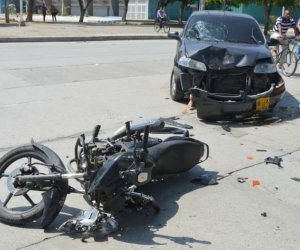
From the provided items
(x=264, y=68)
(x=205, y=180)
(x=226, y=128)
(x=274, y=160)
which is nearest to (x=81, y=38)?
(x=264, y=68)

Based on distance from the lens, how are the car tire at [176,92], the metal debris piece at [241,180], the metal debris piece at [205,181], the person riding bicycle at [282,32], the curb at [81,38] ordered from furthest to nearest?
the curb at [81,38] < the person riding bicycle at [282,32] < the car tire at [176,92] < the metal debris piece at [241,180] < the metal debris piece at [205,181]

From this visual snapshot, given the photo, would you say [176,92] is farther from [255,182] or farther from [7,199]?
[7,199]

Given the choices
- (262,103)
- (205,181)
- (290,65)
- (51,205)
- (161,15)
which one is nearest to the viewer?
(51,205)

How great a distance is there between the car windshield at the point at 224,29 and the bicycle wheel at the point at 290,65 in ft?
12.1

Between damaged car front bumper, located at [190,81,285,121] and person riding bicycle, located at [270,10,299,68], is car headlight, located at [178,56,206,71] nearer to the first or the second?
damaged car front bumper, located at [190,81,285,121]

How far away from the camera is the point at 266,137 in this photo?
7461 mm

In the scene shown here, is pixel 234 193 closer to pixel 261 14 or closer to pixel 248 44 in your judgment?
pixel 248 44

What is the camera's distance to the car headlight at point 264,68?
27.4ft

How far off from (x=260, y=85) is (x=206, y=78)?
3.46 ft

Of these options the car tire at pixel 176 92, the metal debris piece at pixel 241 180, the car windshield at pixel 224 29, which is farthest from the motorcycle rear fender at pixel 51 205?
the car windshield at pixel 224 29

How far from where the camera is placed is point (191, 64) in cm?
841

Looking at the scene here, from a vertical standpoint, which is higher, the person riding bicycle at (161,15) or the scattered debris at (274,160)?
the person riding bicycle at (161,15)

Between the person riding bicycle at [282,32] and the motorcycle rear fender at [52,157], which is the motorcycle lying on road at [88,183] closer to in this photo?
the motorcycle rear fender at [52,157]

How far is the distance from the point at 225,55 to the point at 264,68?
29.9 inches
